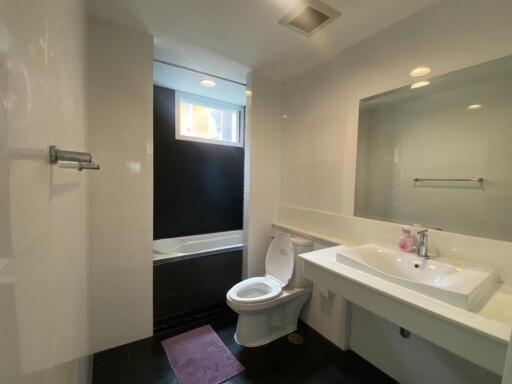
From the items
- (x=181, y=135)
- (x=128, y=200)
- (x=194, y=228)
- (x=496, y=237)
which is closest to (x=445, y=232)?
(x=496, y=237)

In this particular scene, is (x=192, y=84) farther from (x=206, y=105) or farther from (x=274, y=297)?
(x=274, y=297)

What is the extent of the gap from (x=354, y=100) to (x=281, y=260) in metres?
1.46

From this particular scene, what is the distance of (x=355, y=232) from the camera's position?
5.75 ft

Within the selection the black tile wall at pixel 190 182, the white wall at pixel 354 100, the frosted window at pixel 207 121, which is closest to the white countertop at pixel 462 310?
the white wall at pixel 354 100

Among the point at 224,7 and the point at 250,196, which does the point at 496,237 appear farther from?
the point at 224,7

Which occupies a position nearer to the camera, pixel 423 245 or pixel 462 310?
pixel 462 310

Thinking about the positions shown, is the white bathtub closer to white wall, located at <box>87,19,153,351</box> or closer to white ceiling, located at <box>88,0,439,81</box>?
white wall, located at <box>87,19,153,351</box>

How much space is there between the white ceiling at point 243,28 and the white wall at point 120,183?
0.20 metres

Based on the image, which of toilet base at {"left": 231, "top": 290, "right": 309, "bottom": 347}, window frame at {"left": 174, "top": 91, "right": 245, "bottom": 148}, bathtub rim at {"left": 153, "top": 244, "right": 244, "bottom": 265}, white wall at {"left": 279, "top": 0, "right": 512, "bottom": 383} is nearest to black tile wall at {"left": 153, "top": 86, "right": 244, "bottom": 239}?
window frame at {"left": 174, "top": 91, "right": 245, "bottom": 148}

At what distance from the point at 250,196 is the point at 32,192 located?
1894mm

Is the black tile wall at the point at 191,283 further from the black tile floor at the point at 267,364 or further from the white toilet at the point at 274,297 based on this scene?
the white toilet at the point at 274,297

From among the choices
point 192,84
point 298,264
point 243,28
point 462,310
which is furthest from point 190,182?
point 462,310

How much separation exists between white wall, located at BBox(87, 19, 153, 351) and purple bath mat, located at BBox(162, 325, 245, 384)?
33 centimetres

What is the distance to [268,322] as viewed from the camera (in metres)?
1.90
